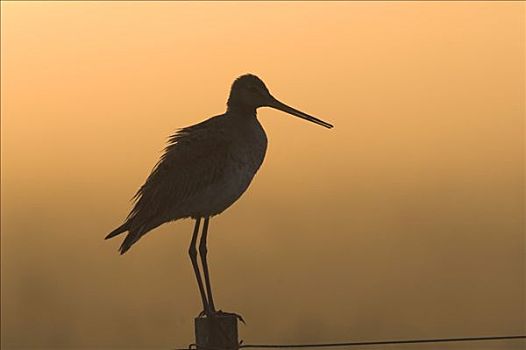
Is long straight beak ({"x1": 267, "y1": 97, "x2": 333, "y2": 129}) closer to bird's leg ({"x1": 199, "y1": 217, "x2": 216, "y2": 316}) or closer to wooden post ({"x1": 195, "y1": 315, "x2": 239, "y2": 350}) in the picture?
bird's leg ({"x1": 199, "y1": 217, "x2": 216, "y2": 316})

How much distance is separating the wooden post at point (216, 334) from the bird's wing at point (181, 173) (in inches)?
145

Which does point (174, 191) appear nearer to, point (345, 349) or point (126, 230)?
point (126, 230)

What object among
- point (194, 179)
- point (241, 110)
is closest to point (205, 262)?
point (194, 179)

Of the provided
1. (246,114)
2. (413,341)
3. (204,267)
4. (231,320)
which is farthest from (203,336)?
(246,114)

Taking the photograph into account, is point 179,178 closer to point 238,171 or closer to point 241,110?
point 238,171

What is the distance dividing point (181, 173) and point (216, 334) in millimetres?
4025

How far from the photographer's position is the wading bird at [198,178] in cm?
1194

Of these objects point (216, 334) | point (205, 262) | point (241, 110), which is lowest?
point (216, 334)

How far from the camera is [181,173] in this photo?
1202cm

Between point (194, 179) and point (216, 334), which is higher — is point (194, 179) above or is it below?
above

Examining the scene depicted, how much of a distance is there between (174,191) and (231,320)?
147 inches

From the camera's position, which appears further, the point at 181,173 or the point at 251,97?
the point at 251,97

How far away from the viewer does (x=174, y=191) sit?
39.2 feet

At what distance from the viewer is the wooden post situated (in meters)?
8.16
